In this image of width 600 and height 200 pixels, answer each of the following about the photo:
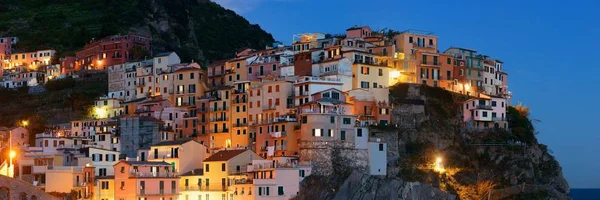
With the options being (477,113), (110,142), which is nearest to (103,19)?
(110,142)

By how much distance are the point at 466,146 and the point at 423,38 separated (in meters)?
13.0

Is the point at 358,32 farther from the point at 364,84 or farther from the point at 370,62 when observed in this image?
the point at 364,84

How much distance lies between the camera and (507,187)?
75.9 meters

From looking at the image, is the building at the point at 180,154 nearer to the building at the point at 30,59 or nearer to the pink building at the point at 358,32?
the pink building at the point at 358,32

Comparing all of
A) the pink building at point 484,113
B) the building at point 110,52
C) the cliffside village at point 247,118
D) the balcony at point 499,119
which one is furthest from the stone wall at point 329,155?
the building at point 110,52

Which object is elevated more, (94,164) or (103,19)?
(103,19)

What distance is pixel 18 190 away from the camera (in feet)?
216

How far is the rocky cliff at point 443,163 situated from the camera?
69938 millimetres

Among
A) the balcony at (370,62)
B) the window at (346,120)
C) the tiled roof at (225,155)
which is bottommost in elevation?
the tiled roof at (225,155)

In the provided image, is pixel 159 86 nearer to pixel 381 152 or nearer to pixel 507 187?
pixel 381 152

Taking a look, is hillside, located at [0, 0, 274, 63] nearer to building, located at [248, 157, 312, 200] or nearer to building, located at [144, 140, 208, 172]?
building, located at [144, 140, 208, 172]

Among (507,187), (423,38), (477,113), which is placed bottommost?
(507,187)

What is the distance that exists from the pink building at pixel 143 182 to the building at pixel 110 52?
116ft

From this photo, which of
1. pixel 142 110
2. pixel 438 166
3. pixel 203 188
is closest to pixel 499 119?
pixel 438 166
